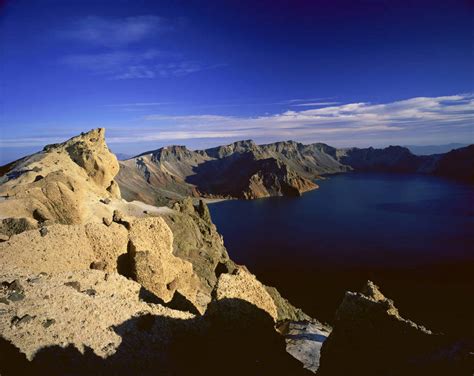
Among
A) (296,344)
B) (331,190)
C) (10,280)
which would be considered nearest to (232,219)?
(331,190)

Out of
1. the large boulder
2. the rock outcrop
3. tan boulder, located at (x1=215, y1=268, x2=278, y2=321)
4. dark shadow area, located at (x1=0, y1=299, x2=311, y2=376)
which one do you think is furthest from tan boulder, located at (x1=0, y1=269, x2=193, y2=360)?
the rock outcrop

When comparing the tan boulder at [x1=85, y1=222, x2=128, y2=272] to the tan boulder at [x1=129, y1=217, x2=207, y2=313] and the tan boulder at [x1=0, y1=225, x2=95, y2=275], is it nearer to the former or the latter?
the tan boulder at [x1=0, y1=225, x2=95, y2=275]

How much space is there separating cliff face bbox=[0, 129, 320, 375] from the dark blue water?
1589cm

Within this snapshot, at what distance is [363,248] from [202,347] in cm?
7043

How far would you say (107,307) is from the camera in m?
13.3

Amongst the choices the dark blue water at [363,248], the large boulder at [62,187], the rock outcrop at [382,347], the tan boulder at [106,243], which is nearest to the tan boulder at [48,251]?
the tan boulder at [106,243]

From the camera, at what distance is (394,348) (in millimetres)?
10078

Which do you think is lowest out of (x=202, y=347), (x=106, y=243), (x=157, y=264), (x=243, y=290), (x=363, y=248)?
(x=363, y=248)

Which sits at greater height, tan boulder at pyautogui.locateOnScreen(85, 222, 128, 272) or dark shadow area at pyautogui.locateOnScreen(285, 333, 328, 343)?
tan boulder at pyautogui.locateOnScreen(85, 222, 128, 272)

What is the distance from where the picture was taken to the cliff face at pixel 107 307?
11.2m

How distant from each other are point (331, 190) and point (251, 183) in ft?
149

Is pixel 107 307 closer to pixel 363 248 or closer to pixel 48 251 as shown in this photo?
pixel 48 251

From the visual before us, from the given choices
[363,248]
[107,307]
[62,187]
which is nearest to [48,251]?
[107,307]

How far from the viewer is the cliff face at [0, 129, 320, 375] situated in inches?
439
